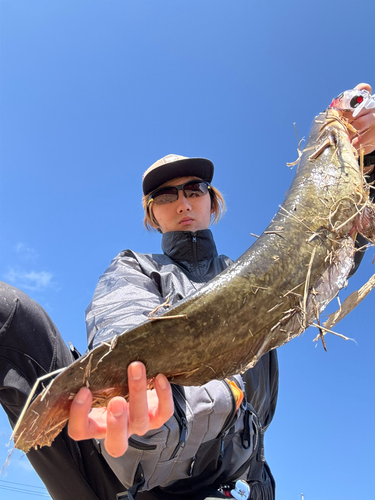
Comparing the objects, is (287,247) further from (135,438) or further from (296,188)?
(135,438)

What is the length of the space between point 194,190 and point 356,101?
63.7 inches

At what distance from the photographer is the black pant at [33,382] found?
2271mm

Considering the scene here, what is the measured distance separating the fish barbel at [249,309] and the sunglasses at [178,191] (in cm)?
157

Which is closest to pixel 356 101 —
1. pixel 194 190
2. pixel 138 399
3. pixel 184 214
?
pixel 194 190

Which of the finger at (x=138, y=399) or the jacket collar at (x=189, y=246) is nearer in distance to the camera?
the finger at (x=138, y=399)

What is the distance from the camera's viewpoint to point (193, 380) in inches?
71.3

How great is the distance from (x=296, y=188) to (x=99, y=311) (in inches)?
57.9

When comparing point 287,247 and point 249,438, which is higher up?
point 287,247

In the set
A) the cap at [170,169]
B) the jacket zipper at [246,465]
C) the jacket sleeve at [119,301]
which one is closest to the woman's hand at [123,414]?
the jacket sleeve at [119,301]

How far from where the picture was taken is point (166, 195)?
3.79m

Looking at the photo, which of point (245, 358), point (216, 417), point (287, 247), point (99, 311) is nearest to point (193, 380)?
point (245, 358)

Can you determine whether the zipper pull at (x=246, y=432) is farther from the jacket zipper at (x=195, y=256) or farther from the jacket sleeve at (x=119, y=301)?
the jacket zipper at (x=195, y=256)

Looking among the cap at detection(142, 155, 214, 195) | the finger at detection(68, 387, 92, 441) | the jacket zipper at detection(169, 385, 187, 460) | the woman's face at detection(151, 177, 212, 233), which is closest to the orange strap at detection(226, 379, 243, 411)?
the jacket zipper at detection(169, 385, 187, 460)

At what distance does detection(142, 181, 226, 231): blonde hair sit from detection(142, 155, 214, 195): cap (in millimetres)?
154
